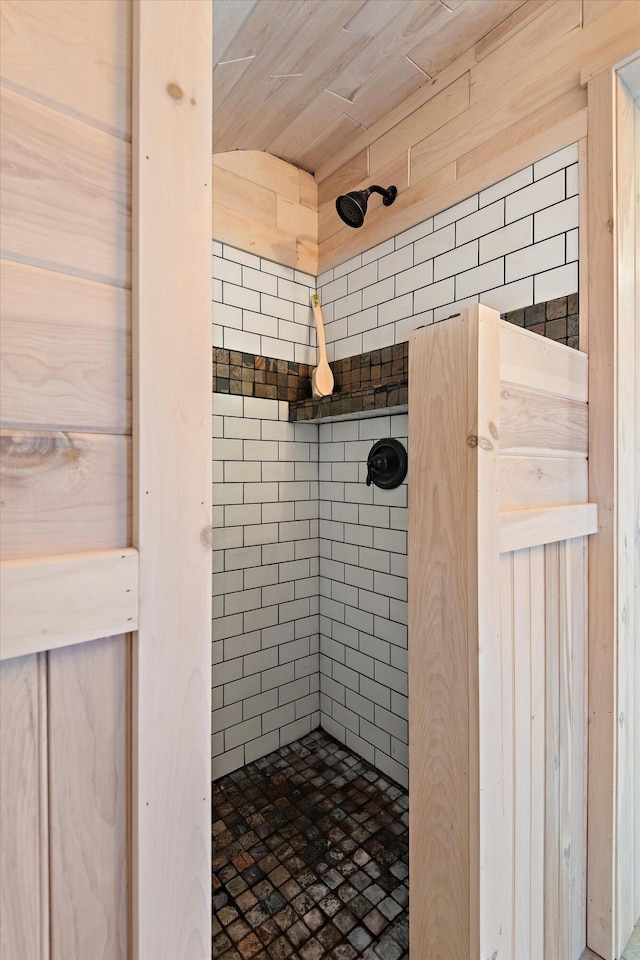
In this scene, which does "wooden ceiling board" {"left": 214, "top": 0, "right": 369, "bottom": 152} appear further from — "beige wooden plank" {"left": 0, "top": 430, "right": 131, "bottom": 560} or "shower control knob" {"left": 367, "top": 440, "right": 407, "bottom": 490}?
"beige wooden plank" {"left": 0, "top": 430, "right": 131, "bottom": 560}

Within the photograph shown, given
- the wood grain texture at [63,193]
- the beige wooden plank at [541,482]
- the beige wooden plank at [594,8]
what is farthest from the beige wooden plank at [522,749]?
the beige wooden plank at [594,8]

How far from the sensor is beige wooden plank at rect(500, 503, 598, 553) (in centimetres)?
88

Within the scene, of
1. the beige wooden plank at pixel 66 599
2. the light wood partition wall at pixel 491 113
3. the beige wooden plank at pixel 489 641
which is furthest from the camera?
the light wood partition wall at pixel 491 113

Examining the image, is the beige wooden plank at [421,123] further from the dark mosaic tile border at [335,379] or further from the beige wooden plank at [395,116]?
the dark mosaic tile border at [335,379]

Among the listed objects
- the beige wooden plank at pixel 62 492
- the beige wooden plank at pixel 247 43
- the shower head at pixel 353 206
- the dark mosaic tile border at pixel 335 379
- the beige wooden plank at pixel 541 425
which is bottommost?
the beige wooden plank at pixel 62 492

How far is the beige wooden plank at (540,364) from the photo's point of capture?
903 mm

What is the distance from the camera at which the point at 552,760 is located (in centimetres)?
105

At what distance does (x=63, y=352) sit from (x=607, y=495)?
1.25m

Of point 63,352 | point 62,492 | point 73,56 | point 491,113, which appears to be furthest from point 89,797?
point 491,113

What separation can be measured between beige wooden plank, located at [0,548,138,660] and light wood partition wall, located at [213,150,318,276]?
1.69m

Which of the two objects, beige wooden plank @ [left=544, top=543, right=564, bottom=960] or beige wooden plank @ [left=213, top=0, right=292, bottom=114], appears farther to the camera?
beige wooden plank @ [left=213, top=0, right=292, bottom=114]

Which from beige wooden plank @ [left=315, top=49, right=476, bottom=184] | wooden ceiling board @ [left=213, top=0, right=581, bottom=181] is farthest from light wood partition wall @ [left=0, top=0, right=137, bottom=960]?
beige wooden plank @ [left=315, top=49, right=476, bottom=184]

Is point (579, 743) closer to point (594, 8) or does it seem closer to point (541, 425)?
point (541, 425)

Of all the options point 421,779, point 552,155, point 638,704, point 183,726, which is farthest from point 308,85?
point 638,704
